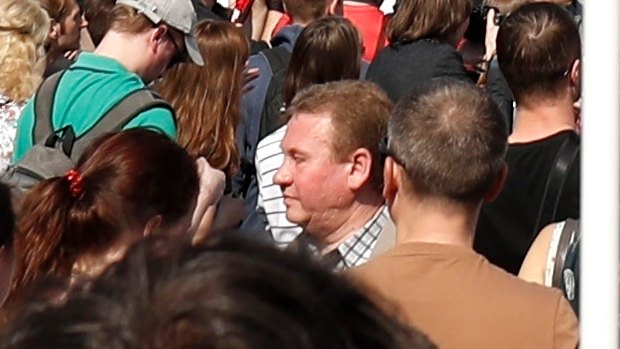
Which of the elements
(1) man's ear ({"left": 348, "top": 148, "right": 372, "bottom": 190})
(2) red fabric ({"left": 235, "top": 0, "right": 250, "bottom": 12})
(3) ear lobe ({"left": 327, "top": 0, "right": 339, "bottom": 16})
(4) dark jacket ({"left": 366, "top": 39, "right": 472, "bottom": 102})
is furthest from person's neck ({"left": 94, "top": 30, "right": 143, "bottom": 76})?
(2) red fabric ({"left": 235, "top": 0, "right": 250, "bottom": 12})

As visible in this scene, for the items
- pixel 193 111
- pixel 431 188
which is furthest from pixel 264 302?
pixel 193 111

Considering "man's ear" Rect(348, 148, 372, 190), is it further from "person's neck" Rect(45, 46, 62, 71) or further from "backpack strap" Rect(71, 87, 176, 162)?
"person's neck" Rect(45, 46, 62, 71)

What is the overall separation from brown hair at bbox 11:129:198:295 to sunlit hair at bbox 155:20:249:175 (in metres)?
1.75

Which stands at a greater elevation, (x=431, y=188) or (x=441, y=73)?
(x=431, y=188)

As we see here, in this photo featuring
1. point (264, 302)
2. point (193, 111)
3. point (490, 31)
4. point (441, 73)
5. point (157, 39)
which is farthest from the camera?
point (490, 31)

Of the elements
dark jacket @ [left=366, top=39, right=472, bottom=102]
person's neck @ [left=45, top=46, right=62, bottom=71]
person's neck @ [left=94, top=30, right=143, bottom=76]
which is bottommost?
person's neck @ [left=45, top=46, right=62, bottom=71]

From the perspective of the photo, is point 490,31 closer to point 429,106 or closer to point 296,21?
point 296,21

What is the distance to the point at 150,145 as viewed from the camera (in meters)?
3.07

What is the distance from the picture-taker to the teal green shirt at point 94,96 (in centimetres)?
412

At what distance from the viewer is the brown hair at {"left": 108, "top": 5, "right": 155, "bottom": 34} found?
428 centimetres

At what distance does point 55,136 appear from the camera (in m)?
4.13

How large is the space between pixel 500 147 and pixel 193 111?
6.48 ft

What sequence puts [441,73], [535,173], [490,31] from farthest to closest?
1. [490,31]
2. [441,73]
3. [535,173]

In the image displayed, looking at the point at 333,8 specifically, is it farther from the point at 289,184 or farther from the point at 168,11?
the point at 289,184
